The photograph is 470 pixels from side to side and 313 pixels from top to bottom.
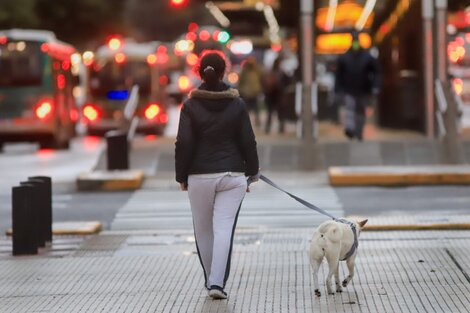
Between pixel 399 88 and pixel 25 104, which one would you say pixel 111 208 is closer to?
pixel 399 88

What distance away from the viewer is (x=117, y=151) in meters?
19.5

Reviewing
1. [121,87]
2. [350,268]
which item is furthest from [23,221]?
[121,87]

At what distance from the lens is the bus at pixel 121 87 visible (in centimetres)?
3584

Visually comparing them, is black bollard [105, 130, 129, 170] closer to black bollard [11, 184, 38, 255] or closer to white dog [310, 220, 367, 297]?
black bollard [11, 184, 38, 255]

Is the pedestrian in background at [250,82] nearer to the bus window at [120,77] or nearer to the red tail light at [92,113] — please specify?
the bus window at [120,77]

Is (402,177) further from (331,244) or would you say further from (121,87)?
(121,87)

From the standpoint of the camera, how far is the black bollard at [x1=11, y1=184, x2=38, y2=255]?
40.4 ft

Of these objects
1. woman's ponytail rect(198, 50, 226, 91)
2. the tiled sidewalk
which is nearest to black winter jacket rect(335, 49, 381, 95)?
the tiled sidewalk

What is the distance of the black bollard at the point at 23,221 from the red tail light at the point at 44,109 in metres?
18.0

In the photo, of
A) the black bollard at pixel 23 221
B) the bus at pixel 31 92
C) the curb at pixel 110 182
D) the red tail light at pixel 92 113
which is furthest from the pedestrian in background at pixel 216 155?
the red tail light at pixel 92 113

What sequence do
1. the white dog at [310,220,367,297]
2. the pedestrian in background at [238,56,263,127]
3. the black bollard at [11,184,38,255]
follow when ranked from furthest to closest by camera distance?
the pedestrian in background at [238,56,263,127], the black bollard at [11,184,38,255], the white dog at [310,220,367,297]

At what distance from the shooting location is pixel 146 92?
120 ft

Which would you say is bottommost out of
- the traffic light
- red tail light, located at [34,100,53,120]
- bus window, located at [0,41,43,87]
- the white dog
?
the white dog

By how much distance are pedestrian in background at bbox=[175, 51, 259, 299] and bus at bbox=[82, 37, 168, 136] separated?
2578 centimetres
